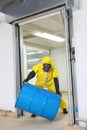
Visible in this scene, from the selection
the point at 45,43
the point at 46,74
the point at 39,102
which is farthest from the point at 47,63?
the point at 45,43

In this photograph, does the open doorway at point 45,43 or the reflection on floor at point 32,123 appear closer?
the reflection on floor at point 32,123

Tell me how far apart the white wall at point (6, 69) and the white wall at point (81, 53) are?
1696 mm

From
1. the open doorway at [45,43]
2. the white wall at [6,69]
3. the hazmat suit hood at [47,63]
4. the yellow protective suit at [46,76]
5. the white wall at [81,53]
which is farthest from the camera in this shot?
the open doorway at [45,43]

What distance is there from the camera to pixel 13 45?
423cm

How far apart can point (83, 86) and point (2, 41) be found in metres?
2.29

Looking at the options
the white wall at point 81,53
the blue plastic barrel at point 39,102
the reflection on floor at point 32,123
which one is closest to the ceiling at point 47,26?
the white wall at point 81,53

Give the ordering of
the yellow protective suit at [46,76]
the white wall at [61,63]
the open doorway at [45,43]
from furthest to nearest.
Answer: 1. the white wall at [61,63]
2. the open doorway at [45,43]
3. the yellow protective suit at [46,76]

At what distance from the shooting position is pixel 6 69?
4594mm

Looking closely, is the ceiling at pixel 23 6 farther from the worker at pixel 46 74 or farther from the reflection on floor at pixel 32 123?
the reflection on floor at pixel 32 123

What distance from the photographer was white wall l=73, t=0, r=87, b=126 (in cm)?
316

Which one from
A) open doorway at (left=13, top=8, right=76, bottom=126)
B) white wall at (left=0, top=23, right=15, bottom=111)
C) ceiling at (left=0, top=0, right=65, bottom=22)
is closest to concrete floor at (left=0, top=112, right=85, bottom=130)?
white wall at (left=0, top=23, right=15, bottom=111)

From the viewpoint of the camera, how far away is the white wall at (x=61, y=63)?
8.95 meters

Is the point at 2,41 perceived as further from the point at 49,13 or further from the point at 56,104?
the point at 56,104

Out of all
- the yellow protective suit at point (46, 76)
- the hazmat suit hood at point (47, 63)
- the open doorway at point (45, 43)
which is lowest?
the yellow protective suit at point (46, 76)
